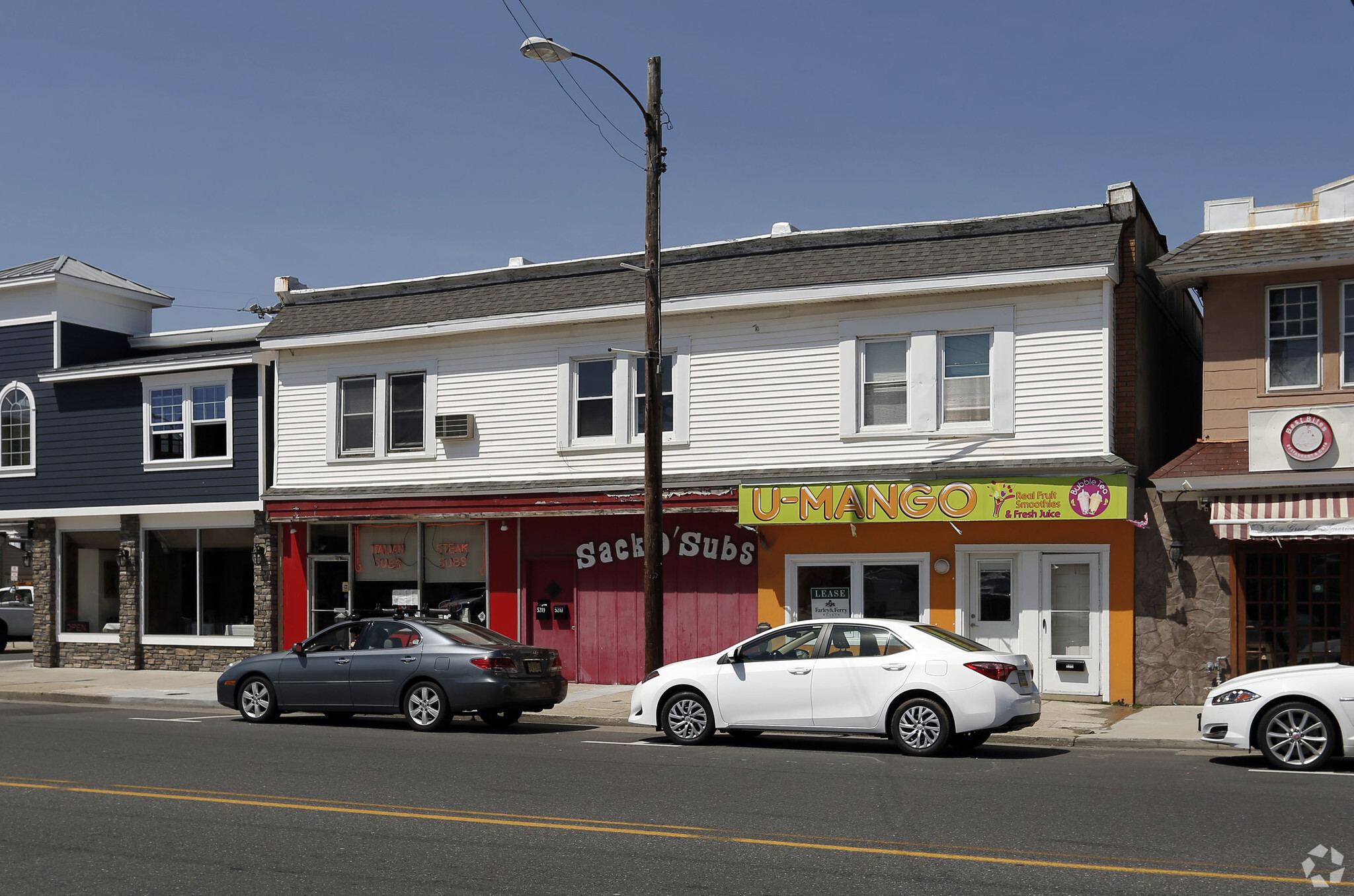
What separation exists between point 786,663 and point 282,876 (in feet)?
23.8

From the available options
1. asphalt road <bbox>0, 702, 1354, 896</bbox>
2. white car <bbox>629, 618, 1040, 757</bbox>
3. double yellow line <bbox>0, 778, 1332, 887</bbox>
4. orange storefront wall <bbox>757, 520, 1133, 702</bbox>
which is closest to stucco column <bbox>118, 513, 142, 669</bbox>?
asphalt road <bbox>0, 702, 1354, 896</bbox>

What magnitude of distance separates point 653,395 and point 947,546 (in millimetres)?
4922

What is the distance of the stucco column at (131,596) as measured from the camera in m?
25.2

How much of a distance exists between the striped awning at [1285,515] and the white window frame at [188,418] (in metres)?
16.7

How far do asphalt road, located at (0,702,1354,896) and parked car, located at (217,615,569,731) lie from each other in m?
1.62

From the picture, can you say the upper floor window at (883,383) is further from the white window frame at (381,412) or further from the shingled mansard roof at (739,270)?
the white window frame at (381,412)

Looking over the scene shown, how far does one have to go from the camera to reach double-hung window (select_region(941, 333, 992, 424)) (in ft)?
62.2

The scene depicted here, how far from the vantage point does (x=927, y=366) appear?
62.8ft

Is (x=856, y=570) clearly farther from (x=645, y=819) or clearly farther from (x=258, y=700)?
(x=645, y=819)

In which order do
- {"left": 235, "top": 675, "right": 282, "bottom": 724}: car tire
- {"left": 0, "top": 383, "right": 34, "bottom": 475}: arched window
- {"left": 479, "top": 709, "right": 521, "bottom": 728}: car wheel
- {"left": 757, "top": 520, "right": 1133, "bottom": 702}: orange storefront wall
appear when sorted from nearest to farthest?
{"left": 479, "top": 709, "right": 521, "bottom": 728}: car wheel → {"left": 235, "top": 675, "right": 282, "bottom": 724}: car tire → {"left": 757, "top": 520, "right": 1133, "bottom": 702}: orange storefront wall → {"left": 0, "top": 383, "right": 34, "bottom": 475}: arched window

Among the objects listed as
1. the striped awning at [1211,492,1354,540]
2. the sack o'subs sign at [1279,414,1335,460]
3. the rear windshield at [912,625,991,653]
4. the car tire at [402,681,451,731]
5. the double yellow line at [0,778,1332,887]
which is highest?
the sack o'subs sign at [1279,414,1335,460]

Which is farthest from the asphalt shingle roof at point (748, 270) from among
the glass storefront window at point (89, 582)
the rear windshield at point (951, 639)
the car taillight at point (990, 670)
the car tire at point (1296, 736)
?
the car tire at point (1296, 736)

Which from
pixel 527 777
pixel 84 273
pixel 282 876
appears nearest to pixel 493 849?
pixel 282 876

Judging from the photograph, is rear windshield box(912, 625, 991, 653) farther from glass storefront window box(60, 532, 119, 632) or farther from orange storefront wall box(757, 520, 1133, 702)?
glass storefront window box(60, 532, 119, 632)
